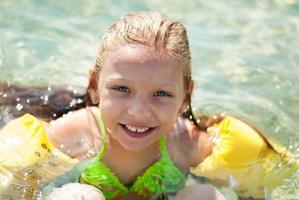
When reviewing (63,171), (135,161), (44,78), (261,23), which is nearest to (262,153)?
(135,161)

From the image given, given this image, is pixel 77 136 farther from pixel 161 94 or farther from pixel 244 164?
pixel 244 164

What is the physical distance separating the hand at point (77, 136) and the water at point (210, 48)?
1.21 m

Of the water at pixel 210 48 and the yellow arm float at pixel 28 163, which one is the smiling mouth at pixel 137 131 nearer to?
the yellow arm float at pixel 28 163

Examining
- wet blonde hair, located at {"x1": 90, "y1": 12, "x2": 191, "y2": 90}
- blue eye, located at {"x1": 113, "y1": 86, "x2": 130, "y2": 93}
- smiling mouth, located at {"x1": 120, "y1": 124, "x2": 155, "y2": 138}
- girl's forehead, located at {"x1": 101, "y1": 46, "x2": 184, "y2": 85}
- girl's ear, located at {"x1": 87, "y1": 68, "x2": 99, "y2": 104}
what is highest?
wet blonde hair, located at {"x1": 90, "y1": 12, "x2": 191, "y2": 90}

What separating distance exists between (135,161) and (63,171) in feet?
1.30

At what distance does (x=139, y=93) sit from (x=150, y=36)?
28 cm

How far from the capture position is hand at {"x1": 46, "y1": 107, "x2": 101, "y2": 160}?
11.2 ft

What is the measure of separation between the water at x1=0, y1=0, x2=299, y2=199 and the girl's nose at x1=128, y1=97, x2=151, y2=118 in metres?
1.45

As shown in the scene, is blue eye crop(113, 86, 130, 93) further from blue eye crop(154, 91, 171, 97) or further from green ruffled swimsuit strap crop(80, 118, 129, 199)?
green ruffled swimsuit strap crop(80, 118, 129, 199)

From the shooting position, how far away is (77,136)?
3400 millimetres

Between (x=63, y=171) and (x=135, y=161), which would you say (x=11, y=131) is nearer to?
(x=63, y=171)

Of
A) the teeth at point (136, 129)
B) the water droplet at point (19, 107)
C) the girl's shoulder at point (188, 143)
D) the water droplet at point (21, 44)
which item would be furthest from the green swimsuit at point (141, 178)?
the water droplet at point (21, 44)

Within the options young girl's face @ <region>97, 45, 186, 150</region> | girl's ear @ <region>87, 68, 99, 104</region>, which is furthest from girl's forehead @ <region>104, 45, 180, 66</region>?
girl's ear @ <region>87, 68, 99, 104</region>

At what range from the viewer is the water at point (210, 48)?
465 cm
